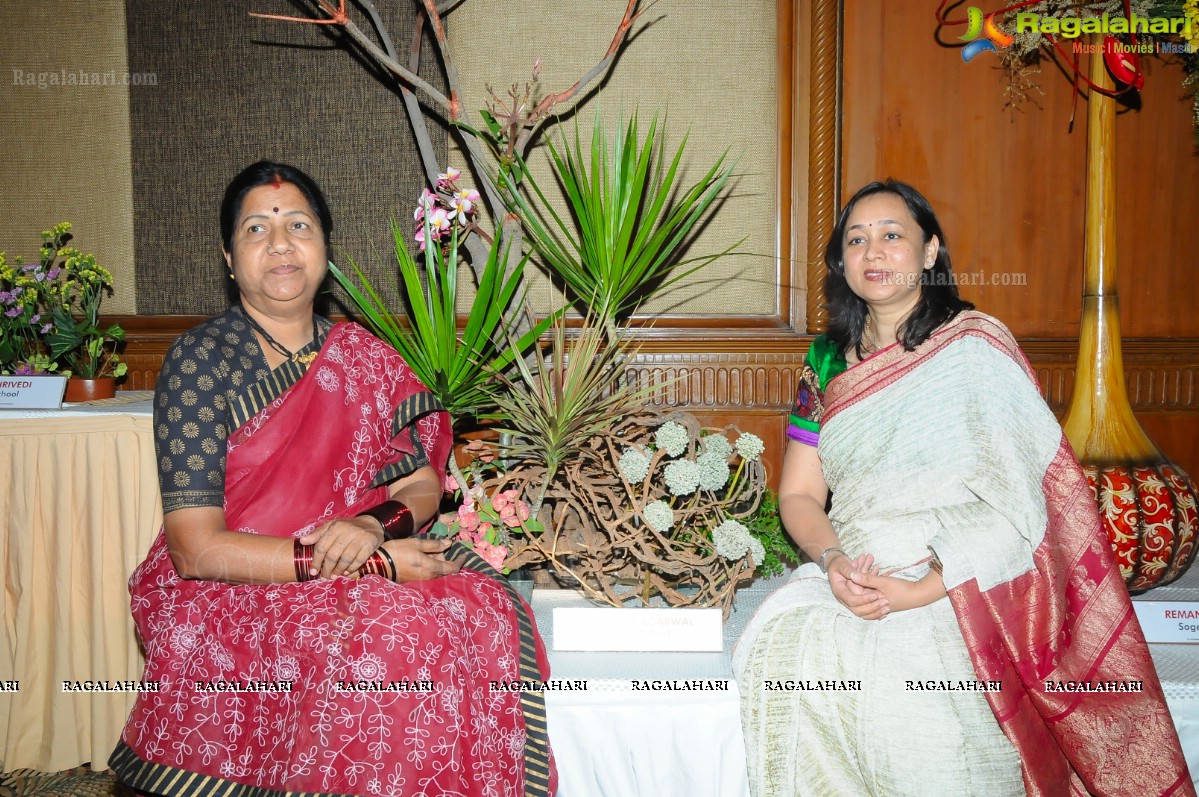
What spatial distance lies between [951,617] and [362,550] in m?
1.12

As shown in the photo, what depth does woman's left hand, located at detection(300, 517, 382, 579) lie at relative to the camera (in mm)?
1431

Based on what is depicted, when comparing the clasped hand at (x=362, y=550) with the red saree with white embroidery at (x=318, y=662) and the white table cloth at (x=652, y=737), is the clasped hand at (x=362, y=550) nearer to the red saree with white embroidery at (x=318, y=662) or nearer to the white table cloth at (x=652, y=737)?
the red saree with white embroidery at (x=318, y=662)

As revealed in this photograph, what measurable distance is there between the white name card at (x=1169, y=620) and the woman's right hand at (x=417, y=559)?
5.22ft

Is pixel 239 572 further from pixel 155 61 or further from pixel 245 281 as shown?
pixel 155 61

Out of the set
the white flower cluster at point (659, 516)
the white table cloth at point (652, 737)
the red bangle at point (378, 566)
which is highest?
the white flower cluster at point (659, 516)

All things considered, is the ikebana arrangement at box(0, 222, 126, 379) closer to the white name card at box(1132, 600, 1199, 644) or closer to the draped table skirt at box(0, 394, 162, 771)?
the draped table skirt at box(0, 394, 162, 771)

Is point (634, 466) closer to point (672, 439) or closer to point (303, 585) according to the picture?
point (672, 439)

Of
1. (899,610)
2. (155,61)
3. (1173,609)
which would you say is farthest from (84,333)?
(1173,609)

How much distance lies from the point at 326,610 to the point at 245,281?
28.3 inches

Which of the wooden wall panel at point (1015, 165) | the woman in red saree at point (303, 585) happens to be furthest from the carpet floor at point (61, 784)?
the wooden wall panel at point (1015, 165)

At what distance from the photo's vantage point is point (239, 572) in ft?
4.65

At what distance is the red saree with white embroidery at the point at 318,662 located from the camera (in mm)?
1256

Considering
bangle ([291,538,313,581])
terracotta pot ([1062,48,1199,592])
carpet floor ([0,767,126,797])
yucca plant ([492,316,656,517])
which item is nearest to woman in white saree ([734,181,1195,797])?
yucca plant ([492,316,656,517])

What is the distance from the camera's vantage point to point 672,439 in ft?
5.77
